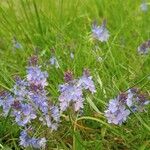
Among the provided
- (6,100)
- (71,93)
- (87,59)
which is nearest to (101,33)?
(87,59)

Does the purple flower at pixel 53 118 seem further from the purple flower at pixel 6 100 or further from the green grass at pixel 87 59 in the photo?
the purple flower at pixel 6 100

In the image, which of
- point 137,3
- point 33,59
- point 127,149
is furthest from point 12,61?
point 137,3

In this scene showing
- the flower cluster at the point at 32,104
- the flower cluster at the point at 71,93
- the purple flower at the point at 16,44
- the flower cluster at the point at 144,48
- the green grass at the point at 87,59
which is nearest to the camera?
the flower cluster at the point at 71,93

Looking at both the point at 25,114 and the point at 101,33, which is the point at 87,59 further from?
the point at 25,114

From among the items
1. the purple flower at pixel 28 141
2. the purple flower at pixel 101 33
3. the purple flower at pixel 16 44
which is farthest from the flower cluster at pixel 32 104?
the purple flower at pixel 16 44

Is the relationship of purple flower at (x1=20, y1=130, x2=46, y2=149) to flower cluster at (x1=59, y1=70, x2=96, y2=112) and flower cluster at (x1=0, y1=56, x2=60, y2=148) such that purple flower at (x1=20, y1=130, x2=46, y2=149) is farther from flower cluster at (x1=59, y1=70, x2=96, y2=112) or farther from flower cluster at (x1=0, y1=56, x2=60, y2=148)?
flower cluster at (x1=59, y1=70, x2=96, y2=112)

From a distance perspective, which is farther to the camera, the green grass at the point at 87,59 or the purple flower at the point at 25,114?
the green grass at the point at 87,59
